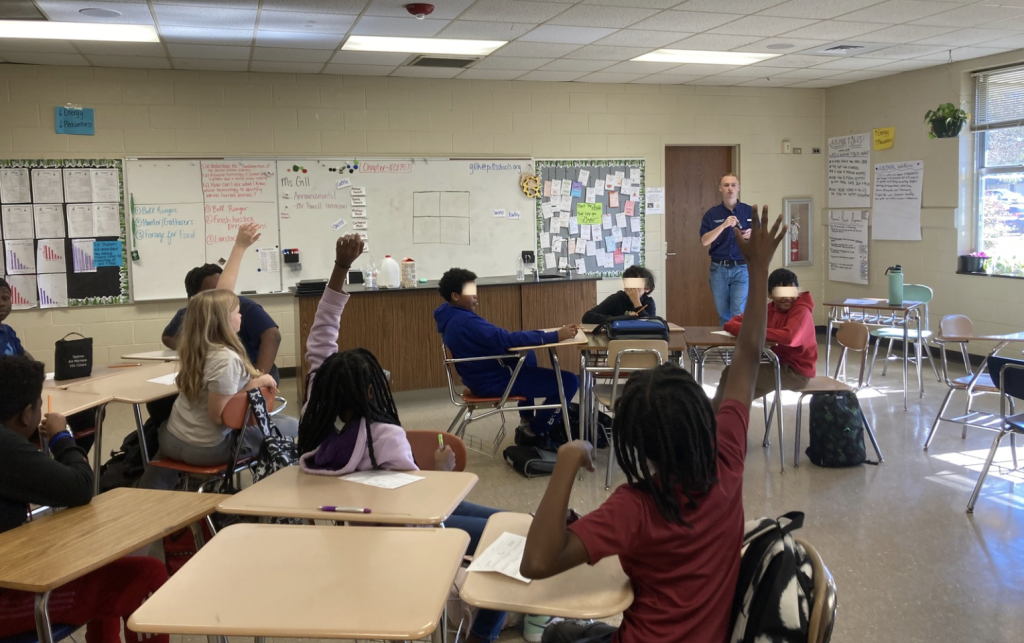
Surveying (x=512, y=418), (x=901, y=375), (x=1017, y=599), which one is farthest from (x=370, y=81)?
(x=1017, y=599)

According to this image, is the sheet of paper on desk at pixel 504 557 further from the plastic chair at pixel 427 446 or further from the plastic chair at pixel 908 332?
the plastic chair at pixel 908 332

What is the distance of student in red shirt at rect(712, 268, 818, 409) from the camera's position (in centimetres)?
426

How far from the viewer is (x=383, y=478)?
2.24 metres

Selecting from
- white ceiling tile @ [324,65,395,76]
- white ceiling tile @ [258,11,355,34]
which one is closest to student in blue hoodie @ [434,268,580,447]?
white ceiling tile @ [258,11,355,34]

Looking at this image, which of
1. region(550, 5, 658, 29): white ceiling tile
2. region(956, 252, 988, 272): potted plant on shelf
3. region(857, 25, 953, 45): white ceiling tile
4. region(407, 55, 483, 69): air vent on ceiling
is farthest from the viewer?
region(956, 252, 988, 272): potted plant on shelf

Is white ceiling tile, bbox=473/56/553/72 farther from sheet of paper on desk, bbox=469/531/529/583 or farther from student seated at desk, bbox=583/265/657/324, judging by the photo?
sheet of paper on desk, bbox=469/531/529/583

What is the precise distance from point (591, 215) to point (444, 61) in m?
2.12

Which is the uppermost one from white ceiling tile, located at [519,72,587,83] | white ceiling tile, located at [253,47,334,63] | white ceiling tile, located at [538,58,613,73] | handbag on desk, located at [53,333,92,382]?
white ceiling tile, located at [519,72,587,83]

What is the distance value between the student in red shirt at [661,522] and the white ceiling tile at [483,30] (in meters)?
4.11

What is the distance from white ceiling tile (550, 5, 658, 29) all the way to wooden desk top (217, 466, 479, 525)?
353 centimetres

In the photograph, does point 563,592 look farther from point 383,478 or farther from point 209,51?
point 209,51

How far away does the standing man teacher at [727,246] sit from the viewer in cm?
654

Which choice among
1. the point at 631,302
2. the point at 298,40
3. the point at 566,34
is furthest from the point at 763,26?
the point at 298,40

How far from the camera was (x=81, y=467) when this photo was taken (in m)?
2.08
